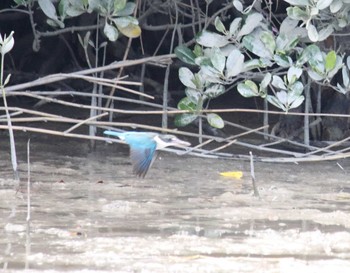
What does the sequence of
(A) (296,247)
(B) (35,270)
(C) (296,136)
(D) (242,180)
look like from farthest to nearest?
(C) (296,136) → (D) (242,180) → (A) (296,247) → (B) (35,270)

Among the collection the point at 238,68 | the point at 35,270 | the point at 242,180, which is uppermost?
the point at 238,68

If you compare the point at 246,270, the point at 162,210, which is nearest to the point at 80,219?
the point at 162,210

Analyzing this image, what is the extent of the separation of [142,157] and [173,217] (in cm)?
51

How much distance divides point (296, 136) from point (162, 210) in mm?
2247

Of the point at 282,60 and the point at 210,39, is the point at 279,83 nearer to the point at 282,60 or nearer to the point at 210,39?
the point at 282,60

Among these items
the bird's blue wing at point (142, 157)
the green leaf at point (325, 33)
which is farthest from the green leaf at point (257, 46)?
the bird's blue wing at point (142, 157)

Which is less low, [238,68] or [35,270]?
[238,68]

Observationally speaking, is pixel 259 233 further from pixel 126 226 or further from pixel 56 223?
pixel 56 223

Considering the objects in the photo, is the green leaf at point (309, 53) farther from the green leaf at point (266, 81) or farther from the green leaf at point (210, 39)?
the green leaf at point (210, 39)

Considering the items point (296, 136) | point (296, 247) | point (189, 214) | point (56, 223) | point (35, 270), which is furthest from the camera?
point (296, 136)

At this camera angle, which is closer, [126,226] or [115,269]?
[115,269]

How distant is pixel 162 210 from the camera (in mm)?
4488

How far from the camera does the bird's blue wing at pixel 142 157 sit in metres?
4.77

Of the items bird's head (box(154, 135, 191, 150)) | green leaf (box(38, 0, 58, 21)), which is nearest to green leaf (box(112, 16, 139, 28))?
green leaf (box(38, 0, 58, 21))
